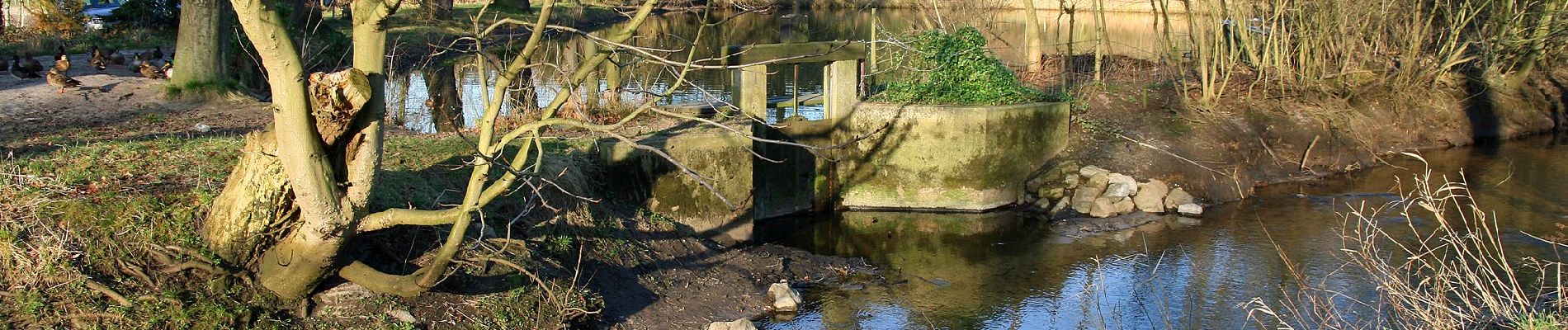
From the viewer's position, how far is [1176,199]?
13273mm

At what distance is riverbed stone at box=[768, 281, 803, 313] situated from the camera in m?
9.05

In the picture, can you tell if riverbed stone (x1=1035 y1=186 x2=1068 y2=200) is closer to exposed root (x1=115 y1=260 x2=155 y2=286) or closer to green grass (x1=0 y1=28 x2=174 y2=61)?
exposed root (x1=115 y1=260 x2=155 y2=286)

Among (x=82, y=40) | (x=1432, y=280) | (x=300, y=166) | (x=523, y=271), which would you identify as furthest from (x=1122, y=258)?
(x=82, y=40)

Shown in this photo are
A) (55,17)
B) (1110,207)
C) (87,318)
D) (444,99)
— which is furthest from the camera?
(55,17)

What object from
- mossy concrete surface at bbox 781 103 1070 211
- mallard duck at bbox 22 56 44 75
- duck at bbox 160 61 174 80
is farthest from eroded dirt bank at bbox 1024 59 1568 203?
mallard duck at bbox 22 56 44 75

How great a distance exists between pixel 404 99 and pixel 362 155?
8665 mm

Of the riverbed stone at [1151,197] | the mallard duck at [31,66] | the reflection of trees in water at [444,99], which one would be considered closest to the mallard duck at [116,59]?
the mallard duck at [31,66]

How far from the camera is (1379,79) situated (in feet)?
56.2

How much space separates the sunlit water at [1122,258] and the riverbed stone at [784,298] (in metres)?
0.14

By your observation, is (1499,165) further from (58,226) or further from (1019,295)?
(58,226)

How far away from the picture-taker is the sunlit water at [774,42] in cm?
1401

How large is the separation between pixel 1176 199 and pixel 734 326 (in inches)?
277

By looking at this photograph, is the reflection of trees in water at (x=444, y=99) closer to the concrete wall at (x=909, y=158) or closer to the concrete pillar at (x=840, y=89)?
the concrete wall at (x=909, y=158)

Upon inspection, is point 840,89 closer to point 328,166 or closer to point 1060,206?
point 1060,206
